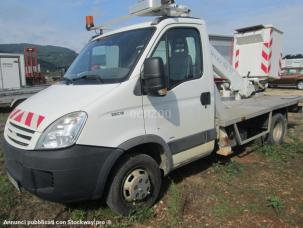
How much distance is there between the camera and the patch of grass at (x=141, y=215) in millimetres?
3587

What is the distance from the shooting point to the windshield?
358cm

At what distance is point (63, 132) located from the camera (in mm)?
3010

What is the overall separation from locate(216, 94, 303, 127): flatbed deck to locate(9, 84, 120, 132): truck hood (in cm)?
209

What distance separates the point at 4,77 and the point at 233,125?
1382cm

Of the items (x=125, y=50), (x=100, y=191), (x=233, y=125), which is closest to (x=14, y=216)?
(x=100, y=191)

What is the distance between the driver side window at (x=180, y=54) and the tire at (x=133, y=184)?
103 centimetres

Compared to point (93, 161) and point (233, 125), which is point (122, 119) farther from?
point (233, 125)

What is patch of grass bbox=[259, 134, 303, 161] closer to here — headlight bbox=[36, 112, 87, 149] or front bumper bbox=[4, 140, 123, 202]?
front bumper bbox=[4, 140, 123, 202]

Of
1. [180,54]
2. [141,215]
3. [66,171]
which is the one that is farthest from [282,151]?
[66,171]

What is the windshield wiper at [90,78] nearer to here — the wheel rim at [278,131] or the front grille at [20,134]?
the front grille at [20,134]

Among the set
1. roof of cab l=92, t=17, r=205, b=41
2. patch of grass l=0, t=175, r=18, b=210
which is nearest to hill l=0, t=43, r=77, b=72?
patch of grass l=0, t=175, r=18, b=210

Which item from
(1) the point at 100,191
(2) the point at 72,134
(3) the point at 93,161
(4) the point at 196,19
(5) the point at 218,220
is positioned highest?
(4) the point at 196,19

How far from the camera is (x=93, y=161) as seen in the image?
3127mm

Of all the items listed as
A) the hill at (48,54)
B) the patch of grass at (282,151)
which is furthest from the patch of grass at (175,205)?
the hill at (48,54)
